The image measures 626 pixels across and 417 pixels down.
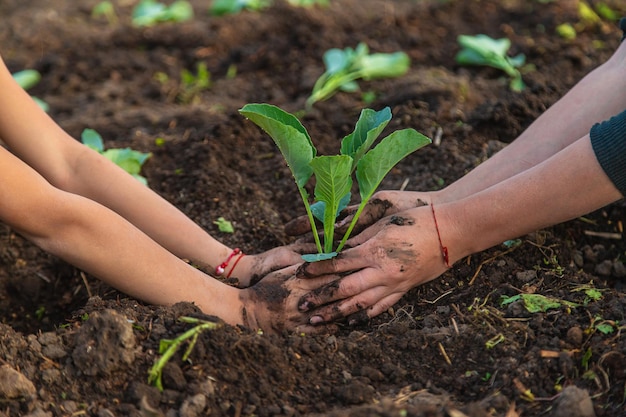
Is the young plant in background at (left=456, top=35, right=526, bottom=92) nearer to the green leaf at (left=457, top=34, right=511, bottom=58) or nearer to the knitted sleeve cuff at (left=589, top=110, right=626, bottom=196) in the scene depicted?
the green leaf at (left=457, top=34, right=511, bottom=58)

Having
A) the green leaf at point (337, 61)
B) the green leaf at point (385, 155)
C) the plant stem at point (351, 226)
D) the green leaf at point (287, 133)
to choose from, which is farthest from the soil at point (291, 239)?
the green leaf at point (287, 133)

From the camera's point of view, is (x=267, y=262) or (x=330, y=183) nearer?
(x=330, y=183)

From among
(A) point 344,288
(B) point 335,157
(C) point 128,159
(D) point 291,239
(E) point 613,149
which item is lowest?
(D) point 291,239

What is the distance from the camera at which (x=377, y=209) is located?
2508 mm

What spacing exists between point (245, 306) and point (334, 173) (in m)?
0.44

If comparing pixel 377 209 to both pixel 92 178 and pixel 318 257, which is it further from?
pixel 92 178

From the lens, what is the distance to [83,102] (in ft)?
13.7

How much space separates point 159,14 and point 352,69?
161 centimetres

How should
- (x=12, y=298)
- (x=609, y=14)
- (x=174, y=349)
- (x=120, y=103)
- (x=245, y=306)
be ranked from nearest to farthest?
(x=174, y=349), (x=245, y=306), (x=12, y=298), (x=120, y=103), (x=609, y=14)

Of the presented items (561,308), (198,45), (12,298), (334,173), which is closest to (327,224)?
(334,173)

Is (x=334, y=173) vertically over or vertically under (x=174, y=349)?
over

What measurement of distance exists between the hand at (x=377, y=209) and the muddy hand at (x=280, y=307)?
22 centimetres

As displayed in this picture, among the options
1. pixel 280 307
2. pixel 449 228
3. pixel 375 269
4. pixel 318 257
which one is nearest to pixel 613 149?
pixel 449 228

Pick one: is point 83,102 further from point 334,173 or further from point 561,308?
point 561,308
